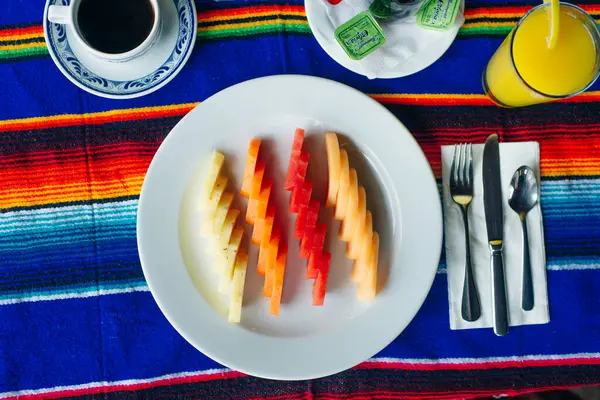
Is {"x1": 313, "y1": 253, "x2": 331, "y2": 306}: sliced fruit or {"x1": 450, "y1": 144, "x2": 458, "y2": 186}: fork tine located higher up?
{"x1": 450, "y1": 144, "x2": 458, "y2": 186}: fork tine

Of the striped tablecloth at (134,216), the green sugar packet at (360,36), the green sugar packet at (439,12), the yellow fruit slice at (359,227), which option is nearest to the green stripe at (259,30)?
the striped tablecloth at (134,216)

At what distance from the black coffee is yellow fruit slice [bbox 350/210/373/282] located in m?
0.47

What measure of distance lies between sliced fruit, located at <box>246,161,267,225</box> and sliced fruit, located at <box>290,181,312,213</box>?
0.20 feet

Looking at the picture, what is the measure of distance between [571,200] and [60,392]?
0.97 m

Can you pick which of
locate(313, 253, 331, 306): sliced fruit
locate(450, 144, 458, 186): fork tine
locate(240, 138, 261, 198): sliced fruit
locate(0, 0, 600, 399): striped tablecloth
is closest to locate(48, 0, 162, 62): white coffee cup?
locate(0, 0, 600, 399): striped tablecloth

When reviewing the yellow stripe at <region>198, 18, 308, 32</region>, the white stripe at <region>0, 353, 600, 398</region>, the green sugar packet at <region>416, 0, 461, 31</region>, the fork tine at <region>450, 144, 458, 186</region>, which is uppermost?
the yellow stripe at <region>198, 18, 308, 32</region>

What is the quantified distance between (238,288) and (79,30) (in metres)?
0.48

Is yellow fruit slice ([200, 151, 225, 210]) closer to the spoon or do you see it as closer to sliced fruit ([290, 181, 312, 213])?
sliced fruit ([290, 181, 312, 213])

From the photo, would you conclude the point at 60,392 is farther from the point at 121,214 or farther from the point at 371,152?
the point at 371,152

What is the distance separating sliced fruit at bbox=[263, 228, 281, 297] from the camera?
836 millimetres

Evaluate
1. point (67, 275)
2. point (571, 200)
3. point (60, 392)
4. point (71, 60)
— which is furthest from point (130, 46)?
point (571, 200)

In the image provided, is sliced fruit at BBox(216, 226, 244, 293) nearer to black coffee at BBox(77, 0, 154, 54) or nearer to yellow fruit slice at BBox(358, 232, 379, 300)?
yellow fruit slice at BBox(358, 232, 379, 300)

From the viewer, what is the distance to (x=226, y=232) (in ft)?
2.77

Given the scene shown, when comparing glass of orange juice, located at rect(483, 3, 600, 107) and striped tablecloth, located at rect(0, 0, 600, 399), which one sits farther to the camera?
striped tablecloth, located at rect(0, 0, 600, 399)
